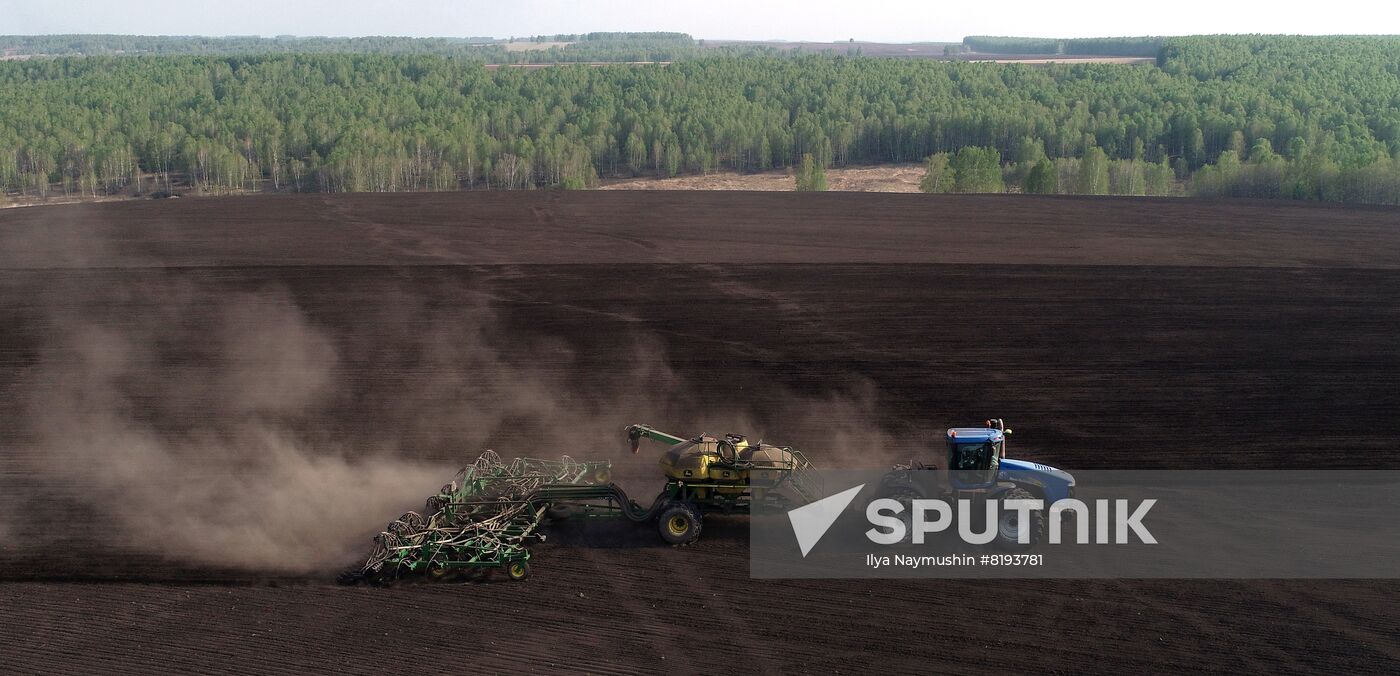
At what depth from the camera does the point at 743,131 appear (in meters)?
107

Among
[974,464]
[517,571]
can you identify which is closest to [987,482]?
[974,464]

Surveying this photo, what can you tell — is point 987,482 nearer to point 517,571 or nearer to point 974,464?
point 974,464

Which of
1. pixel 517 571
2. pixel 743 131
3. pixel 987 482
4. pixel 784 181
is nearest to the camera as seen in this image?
pixel 517 571

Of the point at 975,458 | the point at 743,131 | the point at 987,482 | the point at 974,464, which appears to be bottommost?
the point at 987,482

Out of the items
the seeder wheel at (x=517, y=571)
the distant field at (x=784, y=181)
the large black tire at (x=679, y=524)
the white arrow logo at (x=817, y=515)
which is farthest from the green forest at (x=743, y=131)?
the seeder wheel at (x=517, y=571)

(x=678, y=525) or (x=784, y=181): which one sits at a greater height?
(x=784, y=181)

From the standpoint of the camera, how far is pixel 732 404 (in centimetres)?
2878

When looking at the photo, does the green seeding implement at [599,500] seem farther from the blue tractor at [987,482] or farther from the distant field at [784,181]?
the distant field at [784,181]

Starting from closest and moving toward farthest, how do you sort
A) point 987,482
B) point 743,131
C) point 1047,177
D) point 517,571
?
point 517,571 < point 987,482 < point 1047,177 < point 743,131

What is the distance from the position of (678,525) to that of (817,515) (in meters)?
2.70

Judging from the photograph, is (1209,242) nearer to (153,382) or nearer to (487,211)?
(487,211)

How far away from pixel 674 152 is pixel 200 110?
202 ft

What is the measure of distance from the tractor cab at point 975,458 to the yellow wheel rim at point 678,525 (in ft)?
16.6

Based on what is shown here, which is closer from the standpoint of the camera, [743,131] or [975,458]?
[975,458]
